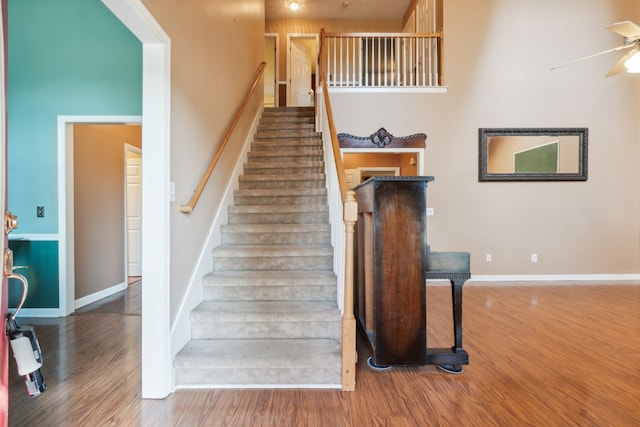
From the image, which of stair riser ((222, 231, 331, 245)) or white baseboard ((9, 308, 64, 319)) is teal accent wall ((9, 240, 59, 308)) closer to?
white baseboard ((9, 308, 64, 319))

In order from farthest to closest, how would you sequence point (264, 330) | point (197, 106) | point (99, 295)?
point (99, 295) < point (197, 106) < point (264, 330)

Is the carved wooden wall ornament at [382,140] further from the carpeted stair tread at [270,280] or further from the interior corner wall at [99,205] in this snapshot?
the interior corner wall at [99,205]

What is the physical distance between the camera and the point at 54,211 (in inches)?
128

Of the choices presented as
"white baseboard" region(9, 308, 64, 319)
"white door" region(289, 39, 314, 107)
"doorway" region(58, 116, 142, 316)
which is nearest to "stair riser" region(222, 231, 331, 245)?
"doorway" region(58, 116, 142, 316)

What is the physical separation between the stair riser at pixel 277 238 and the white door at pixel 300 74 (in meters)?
4.72

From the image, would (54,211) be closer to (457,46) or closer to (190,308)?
(190,308)

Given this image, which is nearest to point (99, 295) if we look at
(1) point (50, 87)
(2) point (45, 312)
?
(2) point (45, 312)

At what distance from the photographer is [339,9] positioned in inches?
265

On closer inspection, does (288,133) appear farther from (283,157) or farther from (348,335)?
(348,335)

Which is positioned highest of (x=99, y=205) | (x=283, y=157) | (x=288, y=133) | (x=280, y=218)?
(x=288, y=133)

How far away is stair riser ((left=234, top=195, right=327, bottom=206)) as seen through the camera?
11.3 ft

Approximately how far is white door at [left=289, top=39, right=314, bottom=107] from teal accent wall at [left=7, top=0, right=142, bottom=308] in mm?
4234

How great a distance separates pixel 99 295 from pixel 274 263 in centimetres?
267

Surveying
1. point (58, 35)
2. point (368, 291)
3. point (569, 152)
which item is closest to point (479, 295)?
point (368, 291)
